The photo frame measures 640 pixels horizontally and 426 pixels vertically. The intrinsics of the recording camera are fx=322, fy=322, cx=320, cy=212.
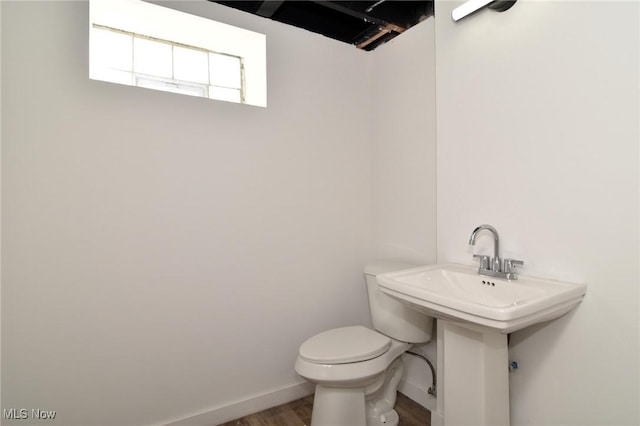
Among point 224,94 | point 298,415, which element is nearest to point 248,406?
point 298,415

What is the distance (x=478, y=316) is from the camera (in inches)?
38.1

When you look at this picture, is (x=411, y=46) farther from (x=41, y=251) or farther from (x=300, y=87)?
(x=41, y=251)

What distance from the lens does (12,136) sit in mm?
1274

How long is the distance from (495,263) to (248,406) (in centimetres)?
144

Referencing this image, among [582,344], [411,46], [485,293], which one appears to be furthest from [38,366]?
[411,46]

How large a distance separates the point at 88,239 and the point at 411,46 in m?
1.91

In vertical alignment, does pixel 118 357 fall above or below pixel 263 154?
below

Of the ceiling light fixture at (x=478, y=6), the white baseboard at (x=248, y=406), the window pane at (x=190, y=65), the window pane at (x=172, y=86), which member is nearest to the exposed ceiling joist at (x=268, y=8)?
the window pane at (x=190, y=65)

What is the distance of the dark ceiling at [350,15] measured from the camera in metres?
1.80

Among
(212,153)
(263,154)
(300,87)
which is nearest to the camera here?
(212,153)

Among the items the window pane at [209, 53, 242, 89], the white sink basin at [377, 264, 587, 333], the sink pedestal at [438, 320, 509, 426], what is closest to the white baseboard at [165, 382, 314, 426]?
the sink pedestal at [438, 320, 509, 426]

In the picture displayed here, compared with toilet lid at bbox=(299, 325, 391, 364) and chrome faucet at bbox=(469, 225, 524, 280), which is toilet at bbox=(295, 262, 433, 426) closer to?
toilet lid at bbox=(299, 325, 391, 364)

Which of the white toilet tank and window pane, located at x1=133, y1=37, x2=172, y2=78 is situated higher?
window pane, located at x1=133, y1=37, x2=172, y2=78

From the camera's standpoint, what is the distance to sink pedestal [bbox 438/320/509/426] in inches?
46.4
